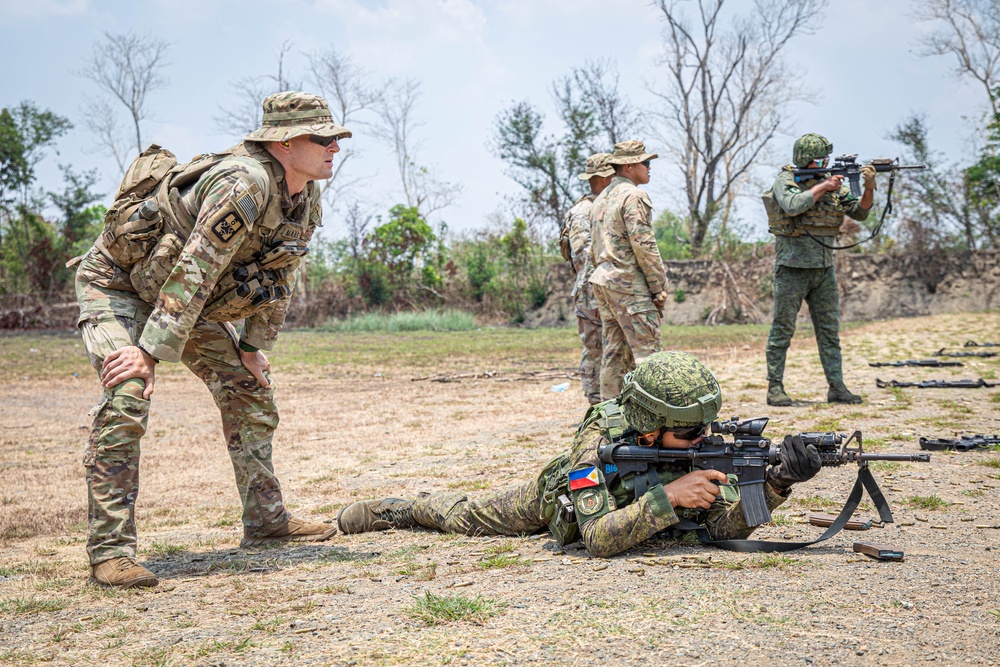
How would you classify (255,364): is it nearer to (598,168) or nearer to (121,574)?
(121,574)

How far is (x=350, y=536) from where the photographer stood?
5.36m

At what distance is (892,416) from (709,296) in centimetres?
2187

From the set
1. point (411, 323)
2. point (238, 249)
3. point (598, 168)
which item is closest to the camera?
point (238, 249)

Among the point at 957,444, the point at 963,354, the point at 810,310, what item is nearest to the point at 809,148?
the point at 810,310

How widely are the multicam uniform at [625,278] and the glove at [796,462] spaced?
345 cm

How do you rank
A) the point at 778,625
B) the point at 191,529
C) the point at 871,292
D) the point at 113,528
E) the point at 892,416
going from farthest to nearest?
1. the point at 871,292
2. the point at 892,416
3. the point at 191,529
4. the point at 113,528
5. the point at 778,625

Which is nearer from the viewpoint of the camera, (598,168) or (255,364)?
(255,364)

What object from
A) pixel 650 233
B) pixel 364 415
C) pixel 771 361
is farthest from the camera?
pixel 364 415

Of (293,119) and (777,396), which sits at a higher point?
(293,119)

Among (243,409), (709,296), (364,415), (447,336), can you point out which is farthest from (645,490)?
(709,296)

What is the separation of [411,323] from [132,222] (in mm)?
25040

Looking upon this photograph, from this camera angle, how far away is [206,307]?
4648mm

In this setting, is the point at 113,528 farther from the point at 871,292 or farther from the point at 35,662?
the point at 871,292

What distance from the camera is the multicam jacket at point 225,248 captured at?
421cm
